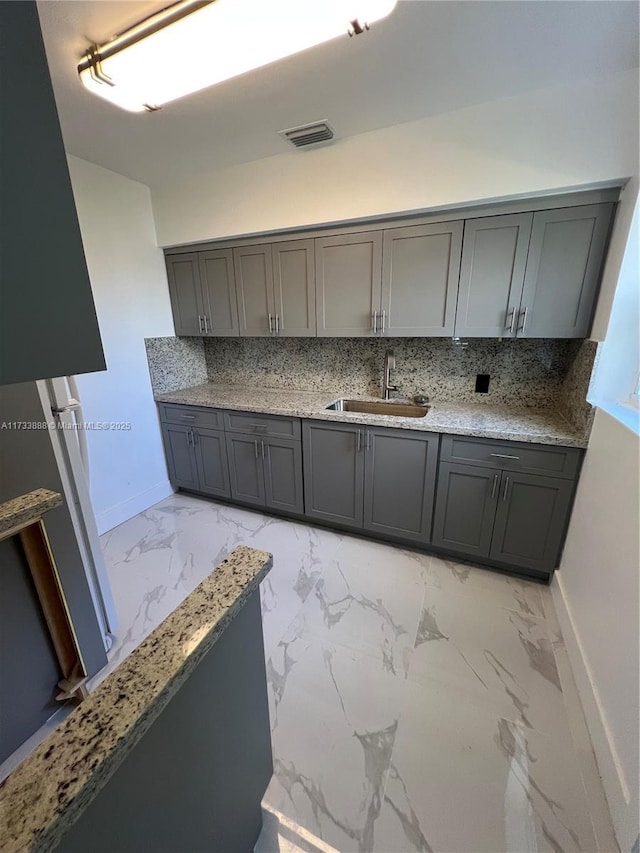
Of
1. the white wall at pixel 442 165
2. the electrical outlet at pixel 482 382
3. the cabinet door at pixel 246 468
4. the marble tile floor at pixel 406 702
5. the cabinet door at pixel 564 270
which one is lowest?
the marble tile floor at pixel 406 702

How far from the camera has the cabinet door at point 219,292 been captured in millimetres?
2656

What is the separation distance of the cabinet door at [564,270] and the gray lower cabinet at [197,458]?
2306 millimetres

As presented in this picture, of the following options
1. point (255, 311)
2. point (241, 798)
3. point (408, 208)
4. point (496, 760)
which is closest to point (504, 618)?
point (496, 760)

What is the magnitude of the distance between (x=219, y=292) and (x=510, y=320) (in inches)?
83.2

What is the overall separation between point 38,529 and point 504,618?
2.22m

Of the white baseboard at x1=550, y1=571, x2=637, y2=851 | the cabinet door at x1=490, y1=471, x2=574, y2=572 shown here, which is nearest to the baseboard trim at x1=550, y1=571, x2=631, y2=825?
the white baseboard at x1=550, y1=571, x2=637, y2=851

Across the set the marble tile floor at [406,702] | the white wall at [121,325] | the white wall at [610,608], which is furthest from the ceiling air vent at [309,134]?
the marble tile floor at [406,702]

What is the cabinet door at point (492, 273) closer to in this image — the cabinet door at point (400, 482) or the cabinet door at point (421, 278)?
the cabinet door at point (421, 278)

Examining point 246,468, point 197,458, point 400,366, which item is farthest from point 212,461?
point 400,366

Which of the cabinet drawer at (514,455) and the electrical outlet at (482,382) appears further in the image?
the electrical outlet at (482,382)

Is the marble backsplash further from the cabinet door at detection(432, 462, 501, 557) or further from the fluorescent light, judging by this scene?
the fluorescent light

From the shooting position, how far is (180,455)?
3.04m

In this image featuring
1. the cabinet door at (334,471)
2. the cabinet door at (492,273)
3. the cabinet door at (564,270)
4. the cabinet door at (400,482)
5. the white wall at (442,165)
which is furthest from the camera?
the cabinet door at (334,471)

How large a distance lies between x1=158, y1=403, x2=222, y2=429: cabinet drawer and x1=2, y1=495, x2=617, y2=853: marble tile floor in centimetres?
98
